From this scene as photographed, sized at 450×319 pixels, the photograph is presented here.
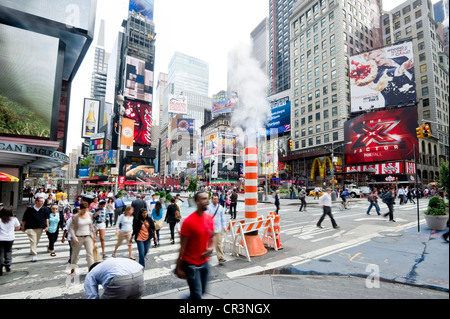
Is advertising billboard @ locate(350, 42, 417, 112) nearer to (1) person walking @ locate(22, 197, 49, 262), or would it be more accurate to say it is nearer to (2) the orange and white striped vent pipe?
(2) the orange and white striped vent pipe

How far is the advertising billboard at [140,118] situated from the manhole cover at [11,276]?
73.5 meters

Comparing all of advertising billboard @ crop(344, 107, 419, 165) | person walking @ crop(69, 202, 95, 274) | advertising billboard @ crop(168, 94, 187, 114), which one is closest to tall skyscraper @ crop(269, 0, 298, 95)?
advertising billboard @ crop(168, 94, 187, 114)

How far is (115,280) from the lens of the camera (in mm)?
2715

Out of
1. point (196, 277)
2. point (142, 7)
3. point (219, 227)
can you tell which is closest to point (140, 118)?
point (142, 7)

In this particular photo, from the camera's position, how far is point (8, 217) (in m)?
5.90

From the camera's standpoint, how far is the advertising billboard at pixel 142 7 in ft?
304

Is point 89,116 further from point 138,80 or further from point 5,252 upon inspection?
point 5,252

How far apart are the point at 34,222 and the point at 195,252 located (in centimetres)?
675

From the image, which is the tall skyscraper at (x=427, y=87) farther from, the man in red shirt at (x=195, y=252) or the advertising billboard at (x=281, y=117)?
the man in red shirt at (x=195, y=252)

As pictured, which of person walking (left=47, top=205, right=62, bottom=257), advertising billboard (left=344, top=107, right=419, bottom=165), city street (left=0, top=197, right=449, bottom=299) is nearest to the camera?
city street (left=0, top=197, right=449, bottom=299)

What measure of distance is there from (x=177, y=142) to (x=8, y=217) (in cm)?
13726

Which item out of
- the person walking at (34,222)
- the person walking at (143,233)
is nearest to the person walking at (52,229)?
the person walking at (34,222)

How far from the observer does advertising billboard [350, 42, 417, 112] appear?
132 ft

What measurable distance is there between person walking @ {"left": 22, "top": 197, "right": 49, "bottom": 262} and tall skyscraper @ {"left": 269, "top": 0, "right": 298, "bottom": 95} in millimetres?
93253
